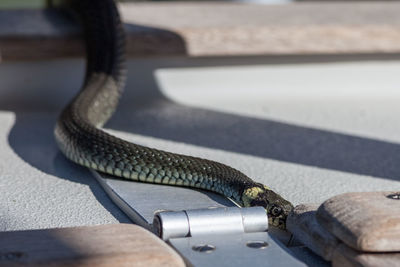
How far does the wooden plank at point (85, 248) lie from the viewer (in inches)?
63.2

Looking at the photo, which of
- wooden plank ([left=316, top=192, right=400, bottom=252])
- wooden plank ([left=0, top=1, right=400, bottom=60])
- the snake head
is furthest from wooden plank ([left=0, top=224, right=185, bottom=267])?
wooden plank ([left=0, top=1, right=400, bottom=60])

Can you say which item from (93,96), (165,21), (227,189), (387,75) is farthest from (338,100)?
(227,189)

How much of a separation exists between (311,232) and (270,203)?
1.23 feet

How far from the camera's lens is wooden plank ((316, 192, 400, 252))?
174 centimetres

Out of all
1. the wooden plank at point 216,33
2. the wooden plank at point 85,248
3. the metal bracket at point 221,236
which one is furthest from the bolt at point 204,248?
the wooden plank at point 216,33

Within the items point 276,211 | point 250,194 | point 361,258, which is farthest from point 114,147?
point 361,258

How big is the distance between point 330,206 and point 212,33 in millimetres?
2085

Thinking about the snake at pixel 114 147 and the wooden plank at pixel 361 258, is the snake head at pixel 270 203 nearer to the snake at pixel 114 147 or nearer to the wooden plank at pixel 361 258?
the snake at pixel 114 147

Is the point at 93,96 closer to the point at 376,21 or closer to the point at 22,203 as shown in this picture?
the point at 22,203

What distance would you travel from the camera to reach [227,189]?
2504 mm

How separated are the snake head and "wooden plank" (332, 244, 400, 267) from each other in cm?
42

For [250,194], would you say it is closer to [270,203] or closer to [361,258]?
[270,203]

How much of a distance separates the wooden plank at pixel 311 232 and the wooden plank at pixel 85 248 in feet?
1.32

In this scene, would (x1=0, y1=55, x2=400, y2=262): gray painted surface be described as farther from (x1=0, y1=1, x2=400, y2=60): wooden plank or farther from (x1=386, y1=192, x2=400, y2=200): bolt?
(x1=386, y1=192, x2=400, y2=200): bolt
